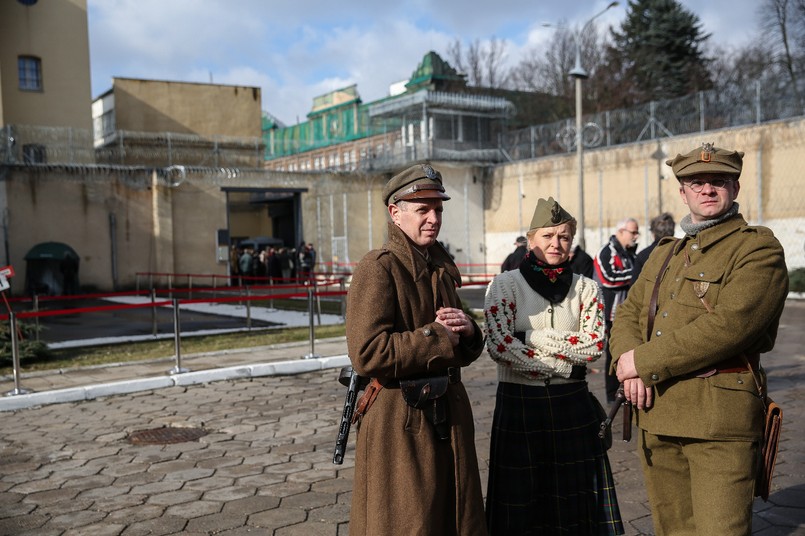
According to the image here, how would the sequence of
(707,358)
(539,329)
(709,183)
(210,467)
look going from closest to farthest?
(707,358) → (709,183) → (539,329) → (210,467)

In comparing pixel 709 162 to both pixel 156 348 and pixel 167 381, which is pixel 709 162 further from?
pixel 156 348

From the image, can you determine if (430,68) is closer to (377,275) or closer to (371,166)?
(371,166)

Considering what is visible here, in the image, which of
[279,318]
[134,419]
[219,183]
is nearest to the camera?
[134,419]

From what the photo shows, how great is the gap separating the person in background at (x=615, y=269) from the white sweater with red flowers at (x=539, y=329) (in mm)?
3462

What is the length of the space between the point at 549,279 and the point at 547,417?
71cm

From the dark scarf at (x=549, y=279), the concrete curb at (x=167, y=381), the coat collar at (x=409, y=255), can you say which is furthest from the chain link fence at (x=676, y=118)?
the coat collar at (x=409, y=255)

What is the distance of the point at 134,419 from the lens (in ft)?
25.0

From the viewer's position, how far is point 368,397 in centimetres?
312

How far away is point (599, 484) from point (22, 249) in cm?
2673

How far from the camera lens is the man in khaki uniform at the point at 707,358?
9.68 feet

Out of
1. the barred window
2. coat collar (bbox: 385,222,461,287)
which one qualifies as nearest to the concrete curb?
coat collar (bbox: 385,222,461,287)

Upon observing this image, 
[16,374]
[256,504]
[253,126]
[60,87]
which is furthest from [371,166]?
[256,504]

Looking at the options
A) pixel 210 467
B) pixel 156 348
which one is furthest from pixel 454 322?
pixel 156 348

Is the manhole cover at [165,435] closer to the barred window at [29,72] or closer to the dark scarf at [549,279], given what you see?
the dark scarf at [549,279]
